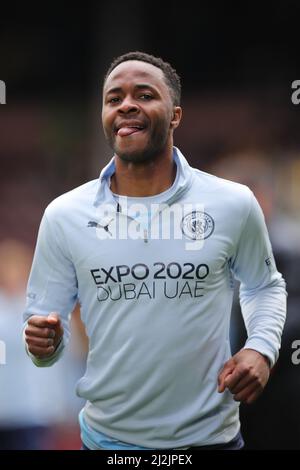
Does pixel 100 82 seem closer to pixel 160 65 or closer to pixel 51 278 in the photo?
pixel 160 65

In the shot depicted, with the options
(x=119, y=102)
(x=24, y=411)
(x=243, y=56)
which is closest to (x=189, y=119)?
(x=243, y=56)

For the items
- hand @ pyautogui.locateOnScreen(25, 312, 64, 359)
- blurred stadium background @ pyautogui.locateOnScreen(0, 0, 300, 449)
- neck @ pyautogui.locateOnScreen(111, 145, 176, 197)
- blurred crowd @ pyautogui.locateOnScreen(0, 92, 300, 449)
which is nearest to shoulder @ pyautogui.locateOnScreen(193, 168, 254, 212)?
neck @ pyautogui.locateOnScreen(111, 145, 176, 197)

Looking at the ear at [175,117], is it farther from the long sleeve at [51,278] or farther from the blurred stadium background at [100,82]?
the blurred stadium background at [100,82]

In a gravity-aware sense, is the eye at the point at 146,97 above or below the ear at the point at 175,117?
above

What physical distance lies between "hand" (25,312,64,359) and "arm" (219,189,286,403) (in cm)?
59

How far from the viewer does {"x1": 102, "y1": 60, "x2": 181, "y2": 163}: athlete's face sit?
3301 millimetres

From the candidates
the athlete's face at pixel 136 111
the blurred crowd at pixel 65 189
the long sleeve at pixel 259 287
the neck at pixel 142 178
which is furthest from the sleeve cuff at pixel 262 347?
the blurred crowd at pixel 65 189

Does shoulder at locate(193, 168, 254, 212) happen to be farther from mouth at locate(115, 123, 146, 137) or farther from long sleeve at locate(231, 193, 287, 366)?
mouth at locate(115, 123, 146, 137)

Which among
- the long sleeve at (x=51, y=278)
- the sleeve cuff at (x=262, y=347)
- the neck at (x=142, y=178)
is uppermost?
the neck at (x=142, y=178)

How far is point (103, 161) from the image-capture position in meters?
8.34

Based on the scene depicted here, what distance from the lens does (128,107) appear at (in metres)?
3.29

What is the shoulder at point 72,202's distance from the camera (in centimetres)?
341

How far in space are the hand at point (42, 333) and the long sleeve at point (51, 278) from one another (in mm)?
147

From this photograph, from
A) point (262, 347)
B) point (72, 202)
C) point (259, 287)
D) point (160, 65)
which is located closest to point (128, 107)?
point (160, 65)
